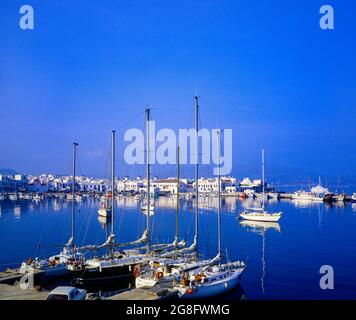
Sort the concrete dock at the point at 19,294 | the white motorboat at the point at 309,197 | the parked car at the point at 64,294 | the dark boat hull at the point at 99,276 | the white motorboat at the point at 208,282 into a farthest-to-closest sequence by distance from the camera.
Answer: the white motorboat at the point at 309,197
the dark boat hull at the point at 99,276
the white motorboat at the point at 208,282
the concrete dock at the point at 19,294
the parked car at the point at 64,294

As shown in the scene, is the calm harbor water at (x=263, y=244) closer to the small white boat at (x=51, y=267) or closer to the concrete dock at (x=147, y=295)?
the small white boat at (x=51, y=267)

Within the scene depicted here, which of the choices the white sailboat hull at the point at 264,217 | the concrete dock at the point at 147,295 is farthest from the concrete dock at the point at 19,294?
the white sailboat hull at the point at 264,217

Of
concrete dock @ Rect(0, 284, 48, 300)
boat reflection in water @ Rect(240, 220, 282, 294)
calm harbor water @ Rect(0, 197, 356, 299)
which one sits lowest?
boat reflection in water @ Rect(240, 220, 282, 294)

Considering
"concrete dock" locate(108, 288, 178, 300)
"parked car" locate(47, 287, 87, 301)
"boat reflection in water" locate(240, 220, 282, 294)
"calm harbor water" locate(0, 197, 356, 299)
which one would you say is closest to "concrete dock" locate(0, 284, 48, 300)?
"parked car" locate(47, 287, 87, 301)

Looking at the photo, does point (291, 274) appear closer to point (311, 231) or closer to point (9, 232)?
point (311, 231)

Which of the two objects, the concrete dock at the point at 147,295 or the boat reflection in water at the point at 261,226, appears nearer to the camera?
the concrete dock at the point at 147,295

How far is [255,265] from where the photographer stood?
8531 mm

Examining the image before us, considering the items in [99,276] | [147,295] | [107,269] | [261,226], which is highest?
[147,295]

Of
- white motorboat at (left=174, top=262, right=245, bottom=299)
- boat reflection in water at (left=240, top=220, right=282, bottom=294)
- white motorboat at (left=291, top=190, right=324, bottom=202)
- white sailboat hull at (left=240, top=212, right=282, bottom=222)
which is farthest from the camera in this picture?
white motorboat at (left=291, top=190, right=324, bottom=202)

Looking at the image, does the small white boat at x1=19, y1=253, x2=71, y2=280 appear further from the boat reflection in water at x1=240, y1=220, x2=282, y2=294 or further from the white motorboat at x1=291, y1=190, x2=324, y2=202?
the white motorboat at x1=291, y1=190, x2=324, y2=202

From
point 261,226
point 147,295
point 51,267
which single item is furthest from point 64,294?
point 261,226

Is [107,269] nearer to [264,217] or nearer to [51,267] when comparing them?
[51,267]

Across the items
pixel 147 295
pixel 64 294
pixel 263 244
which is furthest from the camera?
pixel 263 244
